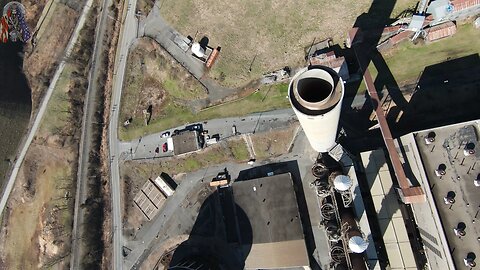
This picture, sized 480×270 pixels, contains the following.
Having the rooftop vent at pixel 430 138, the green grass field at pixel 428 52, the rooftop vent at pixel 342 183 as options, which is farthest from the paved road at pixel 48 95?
the rooftop vent at pixel 430 138

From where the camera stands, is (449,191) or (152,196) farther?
(152,196)

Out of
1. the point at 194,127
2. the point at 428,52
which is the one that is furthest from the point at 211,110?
the point at 428,52

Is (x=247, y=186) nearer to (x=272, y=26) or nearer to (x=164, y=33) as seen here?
(x=272, y=26)

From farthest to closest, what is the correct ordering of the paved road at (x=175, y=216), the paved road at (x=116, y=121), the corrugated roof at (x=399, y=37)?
the paved road at (x=116, y=121) < the paved road at (x=175, y=216) < the corrugated roof at (x=399, y=37)

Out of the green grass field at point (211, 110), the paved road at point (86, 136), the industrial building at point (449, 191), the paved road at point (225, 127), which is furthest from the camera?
the paved road at point (86, 136)

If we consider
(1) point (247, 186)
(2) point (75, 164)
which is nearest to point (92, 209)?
(2) point (75, 164)

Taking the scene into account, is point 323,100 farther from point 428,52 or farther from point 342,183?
point 428,52

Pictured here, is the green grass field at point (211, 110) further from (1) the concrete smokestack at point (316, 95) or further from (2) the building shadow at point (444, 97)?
(1) the concrete smokestack at point (316, 95)
